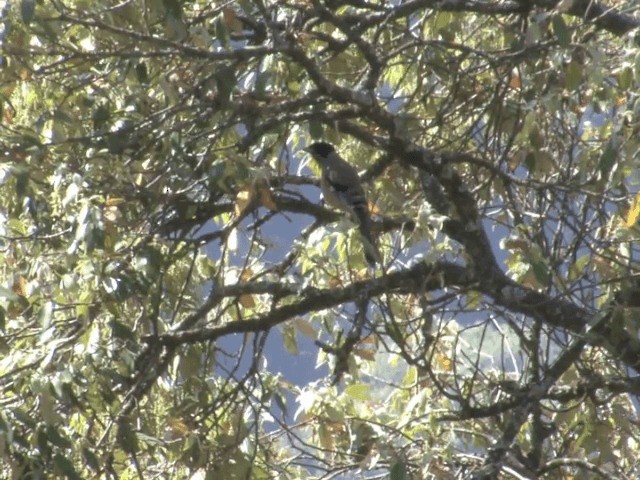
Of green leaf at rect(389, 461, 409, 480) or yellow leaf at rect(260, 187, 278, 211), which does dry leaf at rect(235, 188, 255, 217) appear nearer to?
yellow leaf at rect(260, 187, 278, 211)

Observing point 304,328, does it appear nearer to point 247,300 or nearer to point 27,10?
point 247,300

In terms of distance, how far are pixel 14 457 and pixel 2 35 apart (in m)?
1.34

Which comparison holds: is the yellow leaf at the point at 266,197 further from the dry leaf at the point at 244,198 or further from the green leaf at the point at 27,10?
the green leaf at the point at 27,10

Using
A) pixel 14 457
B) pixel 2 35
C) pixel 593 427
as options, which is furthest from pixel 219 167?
pixel 593 427

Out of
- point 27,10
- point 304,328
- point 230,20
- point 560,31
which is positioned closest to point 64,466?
Answer: point 27,10

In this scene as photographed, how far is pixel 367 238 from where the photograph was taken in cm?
484

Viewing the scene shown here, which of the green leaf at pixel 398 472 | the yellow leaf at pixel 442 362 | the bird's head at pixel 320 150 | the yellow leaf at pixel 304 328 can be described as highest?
the bird's head at pixel 320 150

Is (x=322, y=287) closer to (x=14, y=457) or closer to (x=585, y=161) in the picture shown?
(x=585, y=161)

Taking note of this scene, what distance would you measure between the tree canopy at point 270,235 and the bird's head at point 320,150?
17 centimetres

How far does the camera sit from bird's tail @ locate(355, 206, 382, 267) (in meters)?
4.41

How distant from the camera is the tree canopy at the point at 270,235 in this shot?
13.4 ft

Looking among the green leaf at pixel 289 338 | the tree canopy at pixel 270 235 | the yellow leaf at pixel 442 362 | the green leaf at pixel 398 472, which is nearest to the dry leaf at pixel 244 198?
the tree canopy at pixel 270 235

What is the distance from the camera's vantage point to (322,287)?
5.48 metres

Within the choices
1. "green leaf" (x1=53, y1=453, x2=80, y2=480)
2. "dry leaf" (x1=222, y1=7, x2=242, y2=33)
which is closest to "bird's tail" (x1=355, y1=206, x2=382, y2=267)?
"dry leaf" (x1=222, y1=7, x2=242, y2=33)
